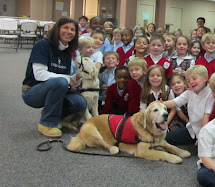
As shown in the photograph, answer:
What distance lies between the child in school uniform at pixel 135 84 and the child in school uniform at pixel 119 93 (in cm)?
13

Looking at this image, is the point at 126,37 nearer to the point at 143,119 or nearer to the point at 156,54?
the point at 156,54

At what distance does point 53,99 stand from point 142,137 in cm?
99

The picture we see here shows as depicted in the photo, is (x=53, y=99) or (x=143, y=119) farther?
(x=53, y=99)

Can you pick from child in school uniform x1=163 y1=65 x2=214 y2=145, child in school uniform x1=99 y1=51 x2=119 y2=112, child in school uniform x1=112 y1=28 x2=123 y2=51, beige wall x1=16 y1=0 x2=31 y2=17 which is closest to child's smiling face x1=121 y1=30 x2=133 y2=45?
child in school uniform x1=112 y1=28 x2=123 y2=51

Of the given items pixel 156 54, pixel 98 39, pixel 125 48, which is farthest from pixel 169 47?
pixel 98 39

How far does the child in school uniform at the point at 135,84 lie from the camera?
3.33 metres

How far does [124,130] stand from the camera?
2.66m

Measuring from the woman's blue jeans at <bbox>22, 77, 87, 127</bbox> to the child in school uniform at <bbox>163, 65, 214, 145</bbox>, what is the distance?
38.8 inches

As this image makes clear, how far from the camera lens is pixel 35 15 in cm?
1641

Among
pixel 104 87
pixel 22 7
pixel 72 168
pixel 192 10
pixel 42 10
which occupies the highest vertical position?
pixel 192 10

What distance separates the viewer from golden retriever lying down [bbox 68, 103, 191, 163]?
2525 mm

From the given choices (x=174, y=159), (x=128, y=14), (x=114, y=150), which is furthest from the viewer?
(x=128, y=14)

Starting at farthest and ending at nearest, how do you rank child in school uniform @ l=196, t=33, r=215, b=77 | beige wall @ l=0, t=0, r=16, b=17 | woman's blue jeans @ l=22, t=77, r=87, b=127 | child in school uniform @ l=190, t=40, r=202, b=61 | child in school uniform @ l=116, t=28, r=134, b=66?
beige wall @ l=0, t=0, r=16, b=17, child in school uniform @ l=116, t=28, r=134, b=66, child in school uniform @ l=190, t=40, r=202, b=61, child in school uniform @ l=196, t=33, r=215, b=77, woman's blue jeans @ l=22, t=77, r=87, b=127

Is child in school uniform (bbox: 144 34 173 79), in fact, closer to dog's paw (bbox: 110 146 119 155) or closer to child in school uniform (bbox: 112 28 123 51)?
dog's paw (bbox: 110 146 119 155)
